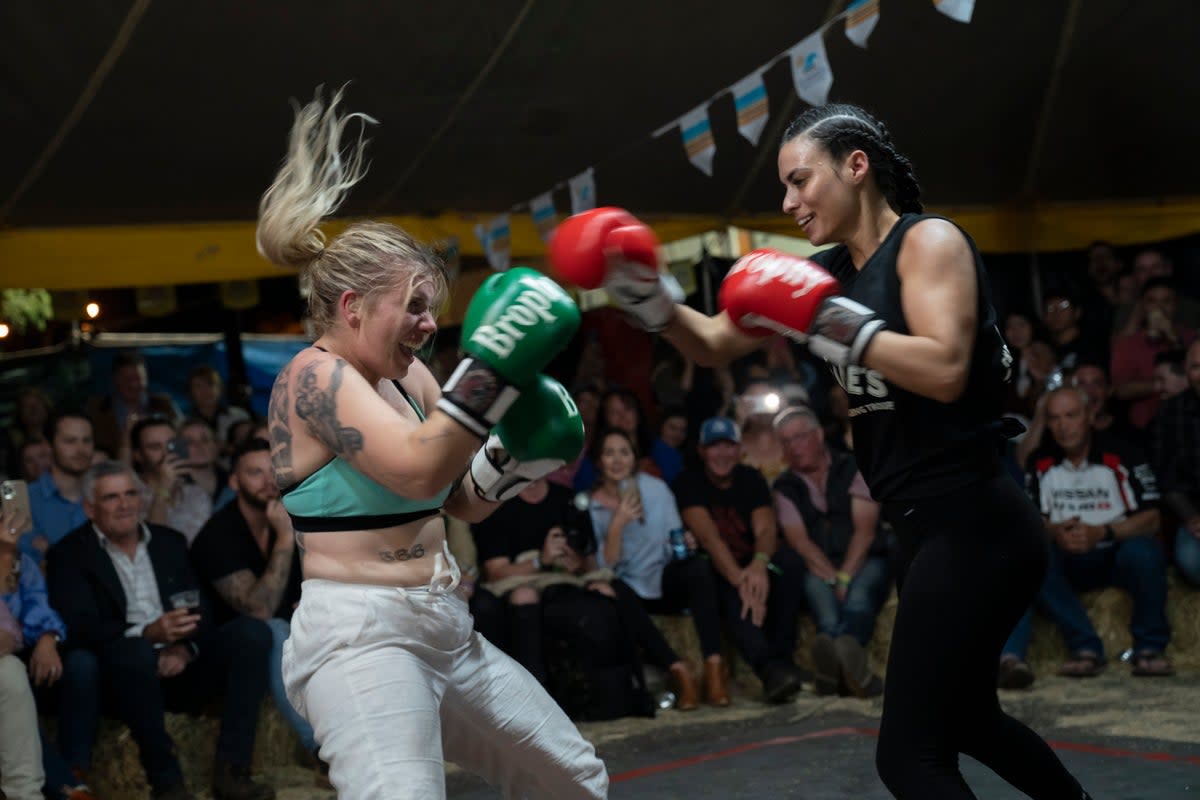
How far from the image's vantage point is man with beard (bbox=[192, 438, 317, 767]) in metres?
5.27

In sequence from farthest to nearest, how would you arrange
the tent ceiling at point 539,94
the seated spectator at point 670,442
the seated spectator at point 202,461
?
the seated spectator at point 670,442
the seated spectator at point 202,461
the tent ceiling at point 539,94

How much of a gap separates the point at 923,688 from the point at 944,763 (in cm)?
15

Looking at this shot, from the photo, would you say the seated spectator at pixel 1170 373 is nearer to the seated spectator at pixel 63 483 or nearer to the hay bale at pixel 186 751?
the hay bale at pixel 186 751

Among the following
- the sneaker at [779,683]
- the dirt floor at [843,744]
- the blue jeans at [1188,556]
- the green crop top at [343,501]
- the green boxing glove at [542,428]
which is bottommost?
the dirt floor at [843,744]

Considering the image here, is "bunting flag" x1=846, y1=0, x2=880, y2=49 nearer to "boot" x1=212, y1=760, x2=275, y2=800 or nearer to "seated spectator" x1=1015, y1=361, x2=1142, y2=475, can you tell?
"seated spectator" x1=1015, y1=361, x2=1142, y2=475

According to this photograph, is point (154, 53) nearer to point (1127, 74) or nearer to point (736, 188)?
point (736, 188)

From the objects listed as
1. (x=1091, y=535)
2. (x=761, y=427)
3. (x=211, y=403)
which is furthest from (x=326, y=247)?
(x=211, y=403)

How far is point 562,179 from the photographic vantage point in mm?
7668

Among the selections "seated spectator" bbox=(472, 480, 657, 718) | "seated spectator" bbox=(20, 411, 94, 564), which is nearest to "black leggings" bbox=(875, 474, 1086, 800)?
"seated spectator" bbox=(472, 480, 657, 718)

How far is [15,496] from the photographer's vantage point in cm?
470

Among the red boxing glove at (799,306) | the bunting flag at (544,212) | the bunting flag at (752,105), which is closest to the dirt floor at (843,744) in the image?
the red boxing glove at (799,306)

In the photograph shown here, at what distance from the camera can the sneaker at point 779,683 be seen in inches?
230

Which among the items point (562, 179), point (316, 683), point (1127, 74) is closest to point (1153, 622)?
point (1127, 74)

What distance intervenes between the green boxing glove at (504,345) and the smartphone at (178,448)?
4043 millimetres
